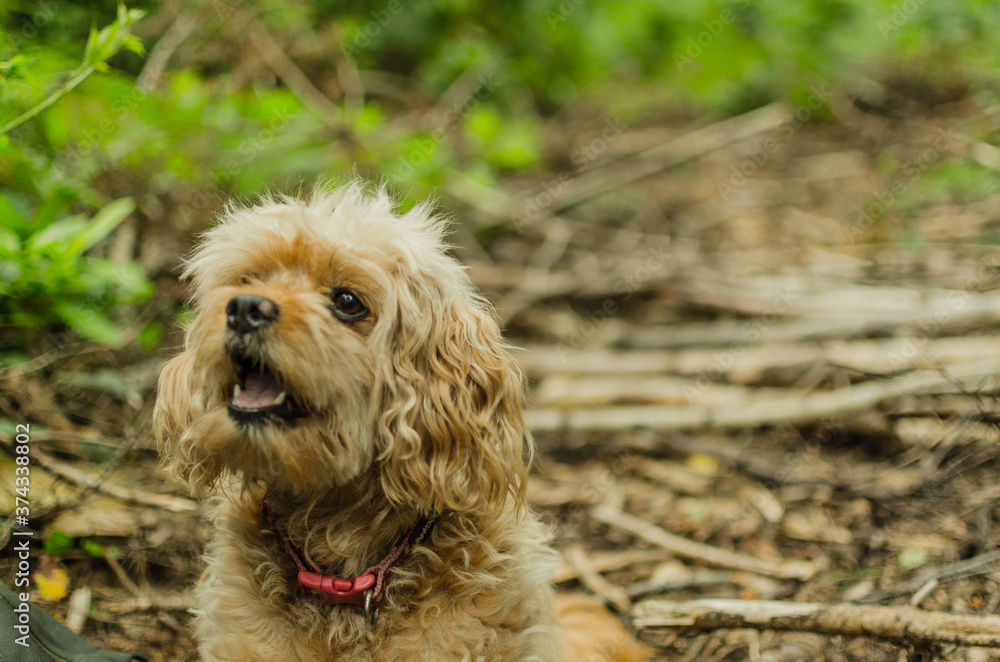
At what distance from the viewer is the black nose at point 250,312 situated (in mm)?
2178

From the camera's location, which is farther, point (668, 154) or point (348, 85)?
point (668, 154)

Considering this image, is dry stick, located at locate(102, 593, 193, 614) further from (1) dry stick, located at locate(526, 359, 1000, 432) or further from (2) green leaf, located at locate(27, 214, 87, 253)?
(1) dry stick, located at locate(526, 359, 1000, 432)

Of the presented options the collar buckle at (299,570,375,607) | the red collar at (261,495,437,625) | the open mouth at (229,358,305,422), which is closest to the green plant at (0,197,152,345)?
the open mouth at (229,358,305,422)

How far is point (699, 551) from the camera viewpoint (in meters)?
3.95

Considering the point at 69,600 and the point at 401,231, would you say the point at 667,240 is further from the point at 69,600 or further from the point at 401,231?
the point at 69,600

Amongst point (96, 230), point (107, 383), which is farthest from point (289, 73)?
point (107, 383)

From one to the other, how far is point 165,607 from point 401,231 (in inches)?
78.4

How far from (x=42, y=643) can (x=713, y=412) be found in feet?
13.0

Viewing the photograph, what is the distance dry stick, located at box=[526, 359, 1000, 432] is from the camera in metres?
4.39

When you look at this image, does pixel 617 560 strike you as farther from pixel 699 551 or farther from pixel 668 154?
pixel 668 154

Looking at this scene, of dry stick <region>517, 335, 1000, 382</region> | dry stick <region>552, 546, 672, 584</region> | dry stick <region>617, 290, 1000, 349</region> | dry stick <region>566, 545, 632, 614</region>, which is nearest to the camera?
dry stick <region>566, 545, 632, 614</region>

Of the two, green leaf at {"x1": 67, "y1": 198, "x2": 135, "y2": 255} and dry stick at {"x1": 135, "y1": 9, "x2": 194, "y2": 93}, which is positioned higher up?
dry stick at {"x1": 135, "y1": 9, "x2": 194, "y2": 93}

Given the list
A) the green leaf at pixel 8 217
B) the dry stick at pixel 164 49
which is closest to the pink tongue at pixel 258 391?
the green leaf at pixel 8 217

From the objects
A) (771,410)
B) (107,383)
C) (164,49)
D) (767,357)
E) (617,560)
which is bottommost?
(617,560)
